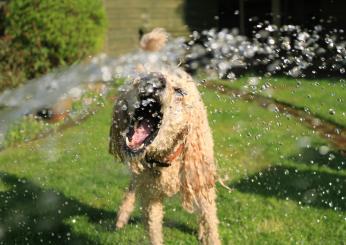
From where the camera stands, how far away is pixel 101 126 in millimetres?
7391

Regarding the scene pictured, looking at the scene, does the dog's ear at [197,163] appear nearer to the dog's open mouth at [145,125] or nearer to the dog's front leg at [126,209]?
the dog's open mouth at [145,125]

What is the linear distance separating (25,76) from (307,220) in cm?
518

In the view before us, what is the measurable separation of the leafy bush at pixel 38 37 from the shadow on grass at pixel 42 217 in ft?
10.1

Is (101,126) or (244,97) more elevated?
(101,126)

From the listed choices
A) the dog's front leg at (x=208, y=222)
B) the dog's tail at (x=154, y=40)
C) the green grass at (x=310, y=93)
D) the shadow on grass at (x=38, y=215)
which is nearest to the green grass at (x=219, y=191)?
the shadow on grass at (x=38, y=215)

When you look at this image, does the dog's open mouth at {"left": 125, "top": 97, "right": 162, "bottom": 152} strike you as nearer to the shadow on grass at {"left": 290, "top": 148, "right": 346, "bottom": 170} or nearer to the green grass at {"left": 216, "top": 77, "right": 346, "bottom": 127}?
the shadow on grass at {"left": 290, "top": 148, "right": 346, "bottom": 170}

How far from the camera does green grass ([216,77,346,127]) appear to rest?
799 cm

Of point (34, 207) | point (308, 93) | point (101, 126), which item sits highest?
point (34, 207)

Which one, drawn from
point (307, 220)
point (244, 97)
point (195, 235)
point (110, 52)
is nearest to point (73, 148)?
point (195, 235)

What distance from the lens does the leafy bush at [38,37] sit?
8.01m

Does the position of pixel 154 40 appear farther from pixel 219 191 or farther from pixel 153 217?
pixel 219 191

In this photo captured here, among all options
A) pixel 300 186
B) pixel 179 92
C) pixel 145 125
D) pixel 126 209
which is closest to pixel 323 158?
pixel 300 186

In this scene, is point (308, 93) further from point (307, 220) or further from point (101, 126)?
point (307, 220)

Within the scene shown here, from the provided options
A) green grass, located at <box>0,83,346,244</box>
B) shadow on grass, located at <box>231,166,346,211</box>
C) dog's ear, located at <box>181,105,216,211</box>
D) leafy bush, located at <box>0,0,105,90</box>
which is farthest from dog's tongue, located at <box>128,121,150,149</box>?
leafy bush, located at <box>0,0,105,90</box>
